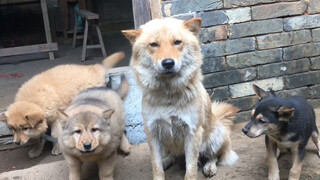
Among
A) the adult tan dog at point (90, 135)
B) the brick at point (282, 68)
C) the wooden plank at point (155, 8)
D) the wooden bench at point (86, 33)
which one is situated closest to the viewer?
the adult tan dog at point (90, 135)

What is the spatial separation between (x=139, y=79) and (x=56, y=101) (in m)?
1.95

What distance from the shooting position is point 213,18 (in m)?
5.00

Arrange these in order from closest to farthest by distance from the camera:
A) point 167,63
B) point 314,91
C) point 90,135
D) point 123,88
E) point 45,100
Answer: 1. point 167,63
2. point 90,135
3. point 123,88
4. point 45,100
5. point 314,91

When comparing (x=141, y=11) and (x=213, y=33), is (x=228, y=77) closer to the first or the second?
(x=213, y=33)

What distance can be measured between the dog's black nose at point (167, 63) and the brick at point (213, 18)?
5.75ft

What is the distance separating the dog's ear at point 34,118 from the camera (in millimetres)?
4908

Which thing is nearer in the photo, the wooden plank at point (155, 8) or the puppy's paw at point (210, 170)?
the puppy's paw at point (210, 170)

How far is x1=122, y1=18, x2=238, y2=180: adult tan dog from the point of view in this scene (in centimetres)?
354

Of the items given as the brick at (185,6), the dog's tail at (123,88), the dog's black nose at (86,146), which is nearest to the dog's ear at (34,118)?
the dog's tail at (123,88)

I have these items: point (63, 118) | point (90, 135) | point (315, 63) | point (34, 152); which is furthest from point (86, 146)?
point (315, 63)

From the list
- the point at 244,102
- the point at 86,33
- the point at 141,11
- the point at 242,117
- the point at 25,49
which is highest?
the point at 141,11

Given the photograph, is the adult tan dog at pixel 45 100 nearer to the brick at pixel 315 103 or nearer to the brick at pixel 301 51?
the brick at pixel 301 51

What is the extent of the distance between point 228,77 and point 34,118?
8.84 feet

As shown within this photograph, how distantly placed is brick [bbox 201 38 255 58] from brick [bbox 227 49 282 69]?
0.26 ft
